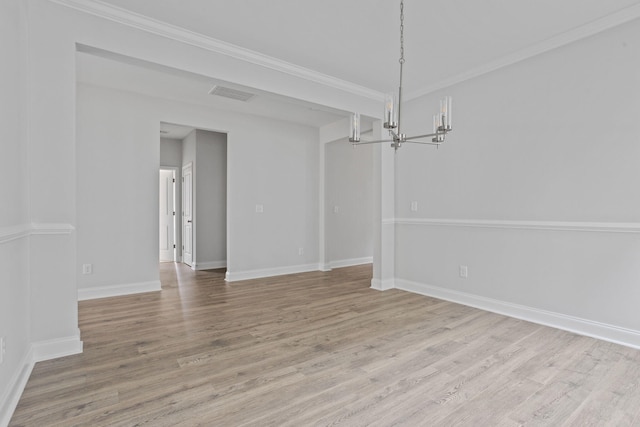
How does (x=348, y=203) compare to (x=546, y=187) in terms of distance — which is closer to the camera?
(x=546, y=187)

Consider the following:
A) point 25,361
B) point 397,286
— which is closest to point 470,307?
point 397,286

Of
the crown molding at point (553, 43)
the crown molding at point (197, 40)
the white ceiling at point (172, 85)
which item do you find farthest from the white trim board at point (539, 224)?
the crown molding at point (197, 40)

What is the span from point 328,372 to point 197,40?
3033mm

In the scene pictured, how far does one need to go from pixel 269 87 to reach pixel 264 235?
2719 millimetres

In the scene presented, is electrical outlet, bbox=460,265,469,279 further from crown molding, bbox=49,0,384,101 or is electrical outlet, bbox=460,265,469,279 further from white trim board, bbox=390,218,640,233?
crown molding, bbox=49,0,384,101

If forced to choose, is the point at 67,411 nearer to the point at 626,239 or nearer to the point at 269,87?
the point at 269,87

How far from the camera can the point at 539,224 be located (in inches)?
129

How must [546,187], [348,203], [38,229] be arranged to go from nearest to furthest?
[38,229] → [546,187] → [348,203]

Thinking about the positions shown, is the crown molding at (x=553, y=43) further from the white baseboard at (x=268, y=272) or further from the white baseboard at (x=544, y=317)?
the white baseboard at (x=268, y=272)

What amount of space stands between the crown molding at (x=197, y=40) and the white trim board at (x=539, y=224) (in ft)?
6.51

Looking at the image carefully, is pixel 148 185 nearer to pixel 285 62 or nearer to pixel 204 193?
pixel 204 193

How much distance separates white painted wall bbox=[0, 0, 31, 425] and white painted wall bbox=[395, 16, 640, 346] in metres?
4.00

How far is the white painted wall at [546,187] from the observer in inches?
109

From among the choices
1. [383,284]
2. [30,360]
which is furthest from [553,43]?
[30,360]
